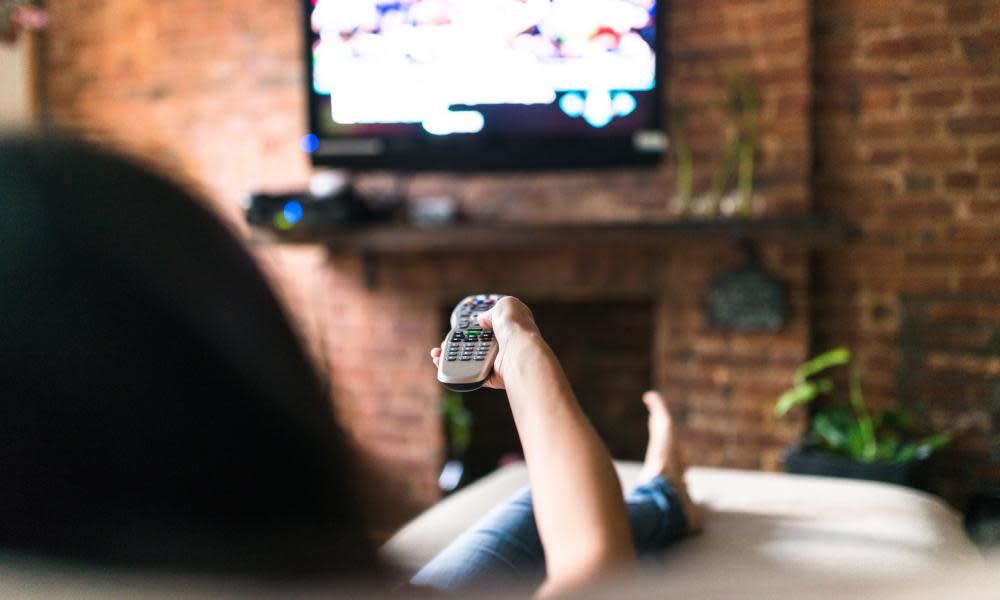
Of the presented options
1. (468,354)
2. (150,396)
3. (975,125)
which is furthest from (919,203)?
(150,396)

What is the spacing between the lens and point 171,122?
324cm

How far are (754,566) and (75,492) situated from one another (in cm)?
93

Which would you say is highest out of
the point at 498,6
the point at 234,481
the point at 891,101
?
the point at 498,6

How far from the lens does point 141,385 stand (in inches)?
15.8

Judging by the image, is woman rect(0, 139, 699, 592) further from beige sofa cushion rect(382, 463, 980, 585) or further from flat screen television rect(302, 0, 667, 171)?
flat screen television rect(302, 0, 667, 171)

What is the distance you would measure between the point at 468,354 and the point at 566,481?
0.55 feet

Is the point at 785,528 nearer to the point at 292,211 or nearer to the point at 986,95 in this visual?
the point at 986,95

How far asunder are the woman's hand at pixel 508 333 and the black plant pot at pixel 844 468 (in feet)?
5.67

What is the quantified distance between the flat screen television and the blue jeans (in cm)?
138

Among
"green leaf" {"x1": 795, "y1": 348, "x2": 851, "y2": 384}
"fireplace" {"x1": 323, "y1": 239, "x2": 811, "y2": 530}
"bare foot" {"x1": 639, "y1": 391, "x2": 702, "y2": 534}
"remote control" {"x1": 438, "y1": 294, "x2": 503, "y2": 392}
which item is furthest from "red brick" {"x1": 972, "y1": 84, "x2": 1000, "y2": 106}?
"remote control" {"x1": 438, "y1": 294, "x2": 503, "y2": 392}

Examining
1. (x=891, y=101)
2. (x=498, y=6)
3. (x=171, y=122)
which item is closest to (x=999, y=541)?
(x=891, y=101)

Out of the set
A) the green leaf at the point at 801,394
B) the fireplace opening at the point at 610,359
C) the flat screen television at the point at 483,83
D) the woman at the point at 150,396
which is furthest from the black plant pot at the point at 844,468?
the woman at the point at 150,396

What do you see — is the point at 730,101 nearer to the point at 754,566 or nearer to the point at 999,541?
the point at 999,541

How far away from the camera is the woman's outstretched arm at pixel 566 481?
0.48 metres
